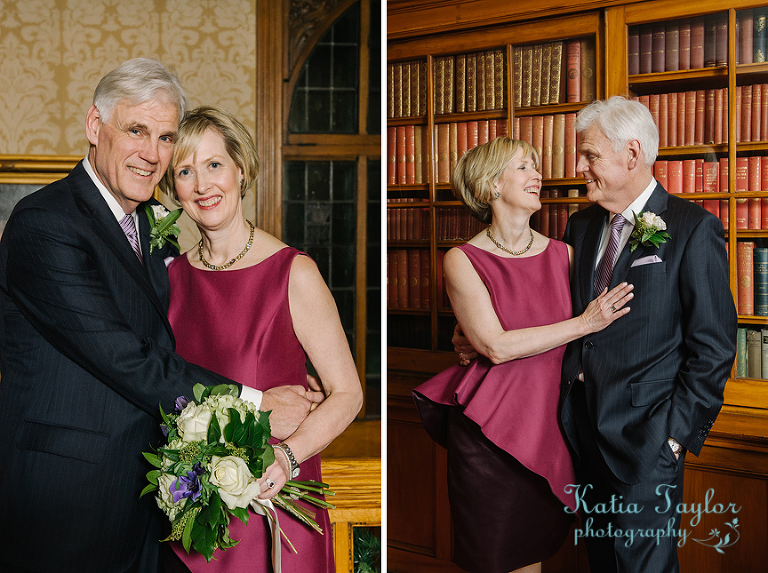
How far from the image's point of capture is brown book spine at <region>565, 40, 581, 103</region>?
2.28 m

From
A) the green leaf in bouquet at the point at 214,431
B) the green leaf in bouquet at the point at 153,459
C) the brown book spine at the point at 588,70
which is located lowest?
the green leaf in bouquet at the point at 153,459

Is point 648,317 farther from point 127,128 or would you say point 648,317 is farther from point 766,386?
point 127,128

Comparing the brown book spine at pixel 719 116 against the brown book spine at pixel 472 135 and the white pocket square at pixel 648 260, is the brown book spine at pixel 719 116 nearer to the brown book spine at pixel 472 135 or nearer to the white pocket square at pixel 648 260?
the white pocket square at pixel 648 260

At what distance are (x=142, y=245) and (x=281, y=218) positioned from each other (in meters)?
0.47

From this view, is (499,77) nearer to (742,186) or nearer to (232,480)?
(742,186)

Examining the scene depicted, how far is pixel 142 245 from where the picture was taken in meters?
1.95

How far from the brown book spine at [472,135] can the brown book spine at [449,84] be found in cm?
13

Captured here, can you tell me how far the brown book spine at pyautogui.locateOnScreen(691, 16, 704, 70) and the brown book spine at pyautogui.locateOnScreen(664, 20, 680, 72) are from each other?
49 millimetres

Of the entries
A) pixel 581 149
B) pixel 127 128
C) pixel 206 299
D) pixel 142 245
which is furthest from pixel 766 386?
pixel 127 128

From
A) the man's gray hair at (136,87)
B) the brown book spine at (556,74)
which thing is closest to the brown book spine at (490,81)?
the brown book spine at (556,74)

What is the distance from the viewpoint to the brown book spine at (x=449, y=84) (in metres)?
2.52

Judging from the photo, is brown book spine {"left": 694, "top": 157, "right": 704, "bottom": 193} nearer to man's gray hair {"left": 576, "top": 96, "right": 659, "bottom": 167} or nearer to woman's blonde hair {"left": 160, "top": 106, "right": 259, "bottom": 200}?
man's gray hair {"left": 576, "top": 96, "right": 659, "bottom": 167}

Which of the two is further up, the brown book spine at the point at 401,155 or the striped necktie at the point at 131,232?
the brown book spine at the point at 401,155

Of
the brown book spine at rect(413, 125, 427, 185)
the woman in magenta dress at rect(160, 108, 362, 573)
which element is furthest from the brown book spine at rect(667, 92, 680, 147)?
the woman in magenta dress at rect(160, 108, 362, 573)
